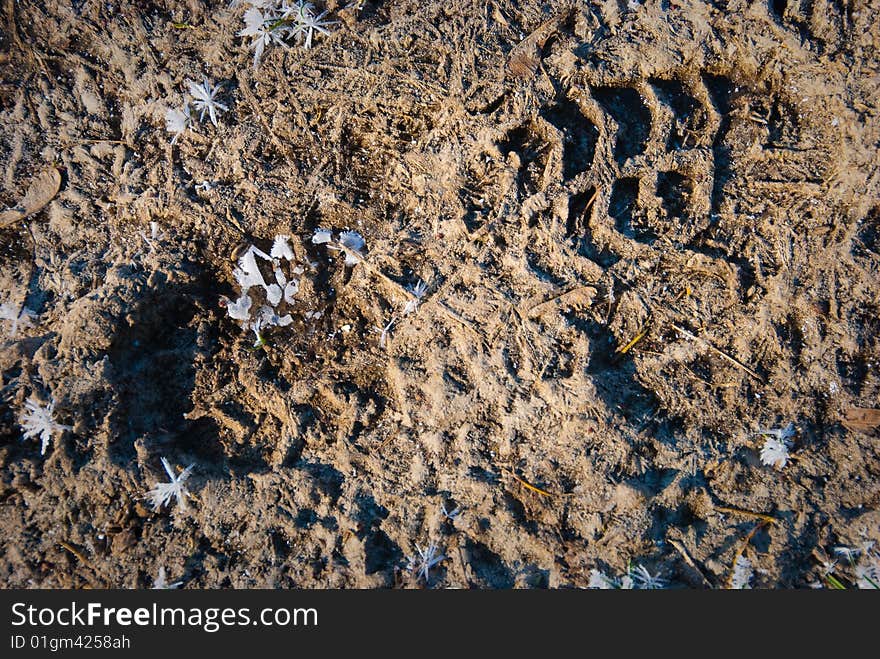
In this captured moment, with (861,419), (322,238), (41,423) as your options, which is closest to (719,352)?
(861,419)

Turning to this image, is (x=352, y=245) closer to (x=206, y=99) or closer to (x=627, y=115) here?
(x=206, y=99)

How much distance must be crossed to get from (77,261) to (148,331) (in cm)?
60

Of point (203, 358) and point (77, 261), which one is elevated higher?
point (77, 261)

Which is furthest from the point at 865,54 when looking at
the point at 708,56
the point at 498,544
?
the point at 498,544

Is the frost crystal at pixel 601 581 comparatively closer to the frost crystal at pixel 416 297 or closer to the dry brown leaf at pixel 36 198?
the frost crystal at pixel 416 297

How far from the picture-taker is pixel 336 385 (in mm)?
2494

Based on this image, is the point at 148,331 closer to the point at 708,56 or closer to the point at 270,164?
the point at 270,164

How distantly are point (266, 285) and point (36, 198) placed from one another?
1387 millimetres

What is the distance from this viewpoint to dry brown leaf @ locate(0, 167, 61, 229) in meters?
2.78

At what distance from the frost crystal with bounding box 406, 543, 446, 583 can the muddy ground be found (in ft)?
0.11

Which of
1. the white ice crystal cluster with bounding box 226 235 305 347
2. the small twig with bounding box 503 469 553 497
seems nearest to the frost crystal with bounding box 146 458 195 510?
the white ice crystal cluster with bounding box 226 235 305 347

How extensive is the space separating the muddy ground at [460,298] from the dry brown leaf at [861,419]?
0.09 feet

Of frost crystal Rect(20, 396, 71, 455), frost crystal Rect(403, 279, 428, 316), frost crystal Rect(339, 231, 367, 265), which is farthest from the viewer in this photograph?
frost crystal Rect(339, 231, 367, 265)

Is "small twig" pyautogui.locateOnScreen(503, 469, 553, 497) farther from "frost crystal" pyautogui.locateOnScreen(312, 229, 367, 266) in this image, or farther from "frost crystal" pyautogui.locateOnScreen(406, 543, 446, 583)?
"frost crystal" pyautogui.locateOnScreen(312, 229, 367, 266)
